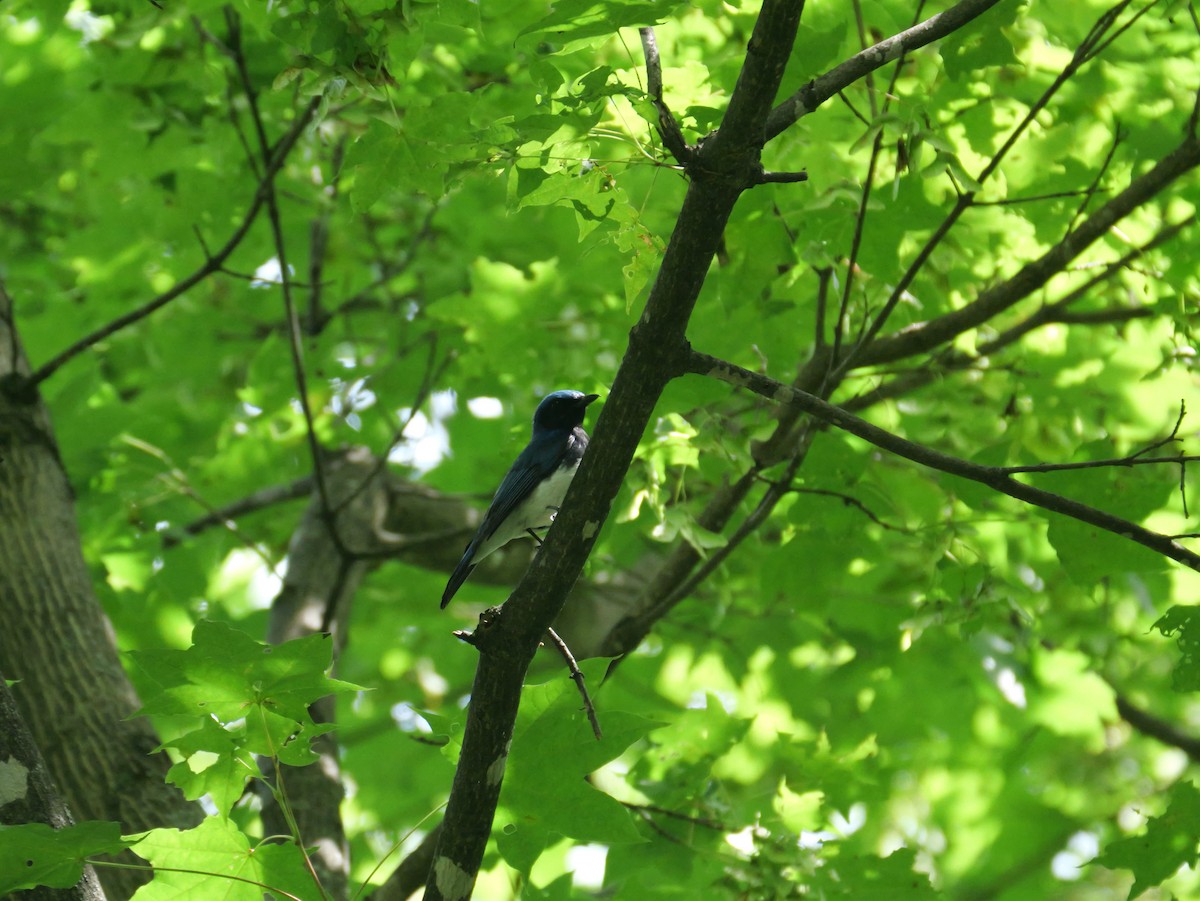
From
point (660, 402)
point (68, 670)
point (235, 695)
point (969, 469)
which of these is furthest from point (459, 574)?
point (969, 469)

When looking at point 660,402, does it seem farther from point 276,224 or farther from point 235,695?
point 276,224

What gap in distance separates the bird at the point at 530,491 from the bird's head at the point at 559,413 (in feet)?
0.28

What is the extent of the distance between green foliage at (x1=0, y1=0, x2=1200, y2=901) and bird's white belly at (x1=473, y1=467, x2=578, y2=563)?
1.11ft

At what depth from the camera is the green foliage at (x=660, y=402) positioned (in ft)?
8.63

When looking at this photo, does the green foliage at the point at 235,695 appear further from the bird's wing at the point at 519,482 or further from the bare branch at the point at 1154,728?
the bare branch at the point at 1154,728

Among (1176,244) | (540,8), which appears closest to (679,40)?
(540,8)

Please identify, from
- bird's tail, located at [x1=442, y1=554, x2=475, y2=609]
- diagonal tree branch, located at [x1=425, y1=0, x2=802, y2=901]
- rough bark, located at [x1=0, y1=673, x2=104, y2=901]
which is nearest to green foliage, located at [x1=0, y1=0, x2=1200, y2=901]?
diagonal tree branch, located at [x1=425, y1=0, x2=802, y2=901]

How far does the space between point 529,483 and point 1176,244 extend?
8.35ft

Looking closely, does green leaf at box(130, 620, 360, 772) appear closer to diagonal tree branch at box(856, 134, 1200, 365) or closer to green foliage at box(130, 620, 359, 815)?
green foliage at box(130, 620, 359, 815)

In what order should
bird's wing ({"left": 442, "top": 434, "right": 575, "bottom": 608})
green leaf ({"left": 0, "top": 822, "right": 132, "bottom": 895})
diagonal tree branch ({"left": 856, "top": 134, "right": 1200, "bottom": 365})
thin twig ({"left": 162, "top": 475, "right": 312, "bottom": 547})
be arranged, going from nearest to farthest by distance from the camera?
green leaf ({"left": 0, "top": 822, "right": 132, "bottom": 895}) < diagonal tree branch ({"left": 856, "top": 134, "right": 1200, "bottom": 365}) < bird's wing ({"left": 442, "top": 434, "right": 575, "bottom": 608}) < thin twig ({"left": 162, "top": 475, "right": 312, "bottom": 547})

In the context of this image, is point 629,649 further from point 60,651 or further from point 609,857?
point 60,651

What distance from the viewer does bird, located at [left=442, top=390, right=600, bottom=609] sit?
14.1ft

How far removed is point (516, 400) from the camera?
564 cm

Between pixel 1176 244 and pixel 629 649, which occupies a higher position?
pixel 1176 244
